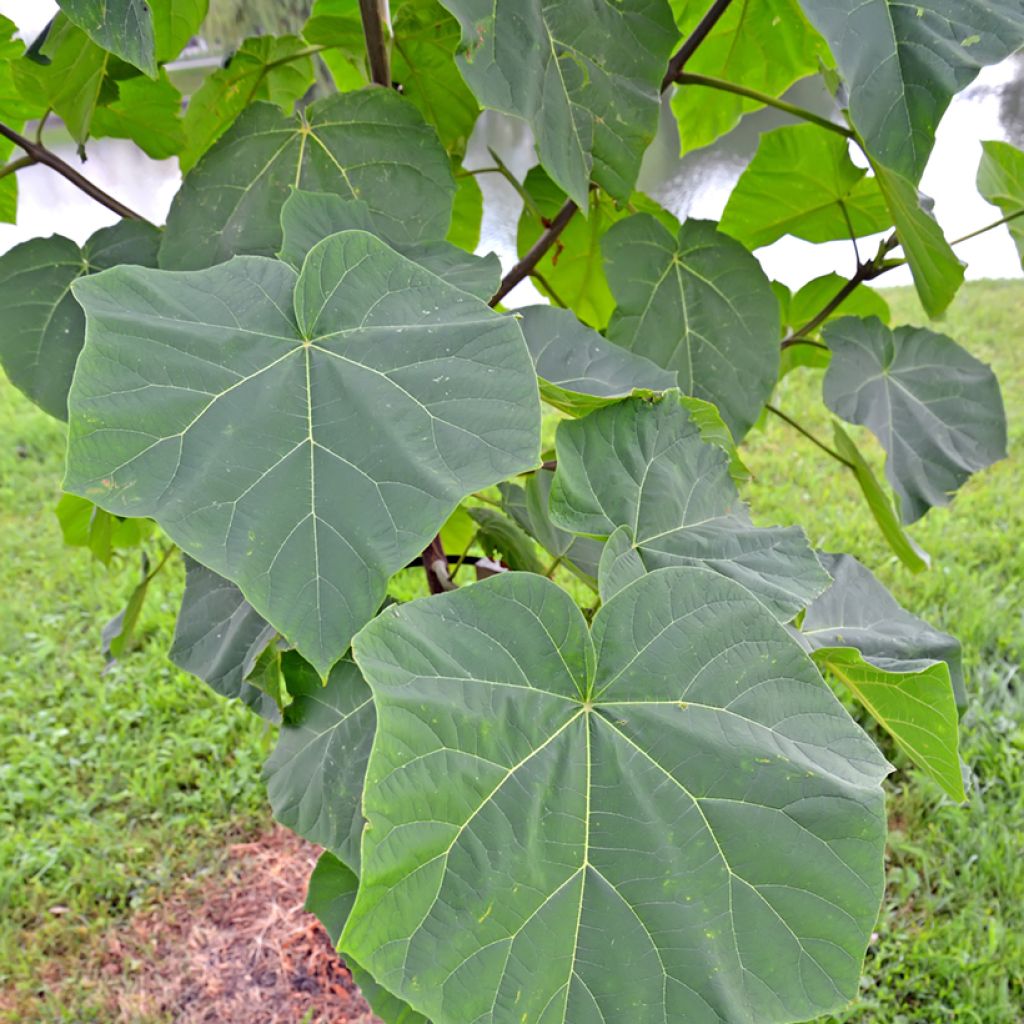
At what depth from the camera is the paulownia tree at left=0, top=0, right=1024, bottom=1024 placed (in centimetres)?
46

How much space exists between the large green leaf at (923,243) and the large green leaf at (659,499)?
0.89ft

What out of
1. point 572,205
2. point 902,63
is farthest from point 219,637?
point 902,63

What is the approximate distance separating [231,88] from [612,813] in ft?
2.44

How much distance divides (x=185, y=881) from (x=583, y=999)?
161 cm

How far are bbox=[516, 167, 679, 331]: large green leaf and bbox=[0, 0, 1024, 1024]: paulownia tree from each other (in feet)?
0.35

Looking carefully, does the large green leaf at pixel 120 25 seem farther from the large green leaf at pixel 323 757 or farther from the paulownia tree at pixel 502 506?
the large green leaf at pixel 323 757

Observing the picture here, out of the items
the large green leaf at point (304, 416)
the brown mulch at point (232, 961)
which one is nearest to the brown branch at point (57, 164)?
the large green leaf at point (304, 416)

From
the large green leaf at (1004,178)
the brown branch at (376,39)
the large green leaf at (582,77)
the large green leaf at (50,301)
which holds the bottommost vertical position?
the large green leaf at (50,301)

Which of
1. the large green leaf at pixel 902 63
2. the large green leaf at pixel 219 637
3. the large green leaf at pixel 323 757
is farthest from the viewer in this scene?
the large green leaf at pixel 219 637

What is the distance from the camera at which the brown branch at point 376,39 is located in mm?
721

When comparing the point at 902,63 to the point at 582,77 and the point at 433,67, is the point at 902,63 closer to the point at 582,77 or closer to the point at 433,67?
the point at 582,77

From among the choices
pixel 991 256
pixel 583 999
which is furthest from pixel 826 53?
pixel 991 256

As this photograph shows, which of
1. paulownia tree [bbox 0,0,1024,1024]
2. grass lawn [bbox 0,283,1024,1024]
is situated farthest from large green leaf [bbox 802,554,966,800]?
grass lawn [bbox 0,283,1024,1024]

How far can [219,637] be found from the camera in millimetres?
823
